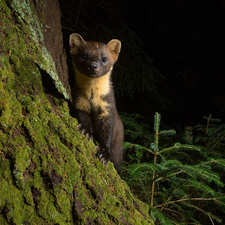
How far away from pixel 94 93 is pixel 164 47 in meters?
5.33

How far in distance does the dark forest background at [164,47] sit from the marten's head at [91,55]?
209 cm

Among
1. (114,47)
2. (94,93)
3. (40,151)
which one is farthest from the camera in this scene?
(114,47)

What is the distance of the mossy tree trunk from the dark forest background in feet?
11.7

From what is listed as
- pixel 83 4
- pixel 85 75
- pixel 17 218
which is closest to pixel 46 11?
pixel 85 75

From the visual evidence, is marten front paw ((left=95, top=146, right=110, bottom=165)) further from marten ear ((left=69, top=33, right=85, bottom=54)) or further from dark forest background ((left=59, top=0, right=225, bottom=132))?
dark forest background ((left=59, top=0, right=225, bottom=132))

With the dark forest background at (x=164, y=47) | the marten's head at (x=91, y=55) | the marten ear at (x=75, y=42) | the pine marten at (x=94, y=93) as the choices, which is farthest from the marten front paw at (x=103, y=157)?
the dark forest background at (x=164, y=47)

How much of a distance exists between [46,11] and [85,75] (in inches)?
37.5

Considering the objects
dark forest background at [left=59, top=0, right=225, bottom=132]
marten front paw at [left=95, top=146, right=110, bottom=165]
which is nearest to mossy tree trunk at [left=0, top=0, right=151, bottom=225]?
marten front paw at [left=95, top=146, right=110, bottom=165]

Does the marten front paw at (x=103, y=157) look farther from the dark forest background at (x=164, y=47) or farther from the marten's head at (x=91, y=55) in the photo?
the dark forest background at (x=164, y=47)

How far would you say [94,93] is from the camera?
9.92 feet

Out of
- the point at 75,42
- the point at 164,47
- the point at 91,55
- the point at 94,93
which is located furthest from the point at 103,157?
the point at 164,47

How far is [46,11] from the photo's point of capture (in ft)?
7.91

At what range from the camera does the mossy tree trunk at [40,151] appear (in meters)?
1.37

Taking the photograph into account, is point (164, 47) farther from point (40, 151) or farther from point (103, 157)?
point (40, 151)
